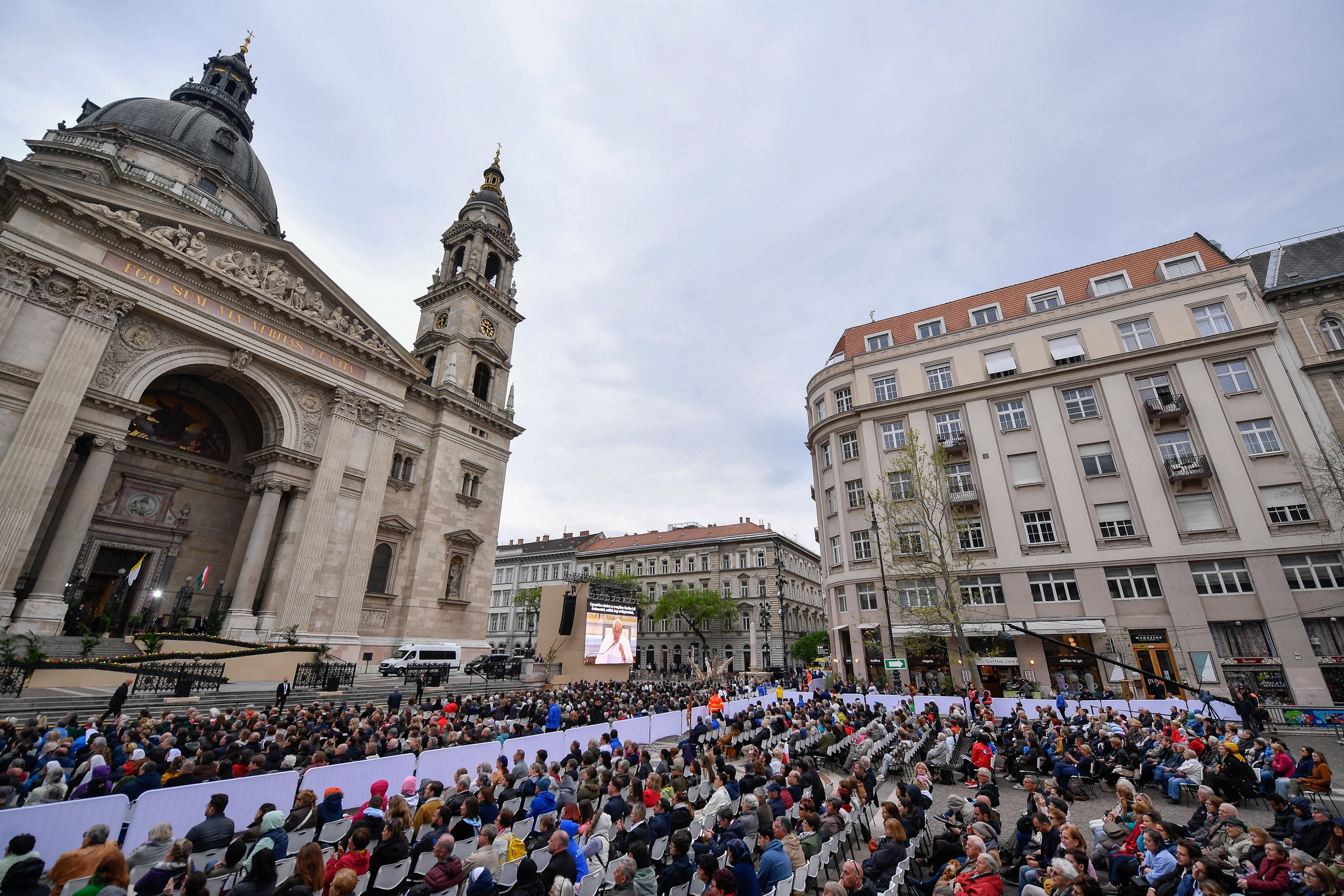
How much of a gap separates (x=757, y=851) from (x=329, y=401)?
2779cm

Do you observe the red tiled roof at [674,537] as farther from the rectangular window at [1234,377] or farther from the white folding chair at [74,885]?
the white folding chair at [74,885]

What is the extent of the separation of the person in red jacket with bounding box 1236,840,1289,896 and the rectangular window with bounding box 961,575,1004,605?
23.7 m

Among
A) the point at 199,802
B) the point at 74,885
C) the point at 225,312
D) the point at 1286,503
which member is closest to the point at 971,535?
the point at 1286,503

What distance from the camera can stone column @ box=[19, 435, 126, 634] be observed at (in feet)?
58.7

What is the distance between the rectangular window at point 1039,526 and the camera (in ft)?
90.7

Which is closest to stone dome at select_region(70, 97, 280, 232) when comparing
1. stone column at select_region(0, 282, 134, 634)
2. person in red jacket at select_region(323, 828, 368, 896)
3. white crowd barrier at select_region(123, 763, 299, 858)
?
→ stone column at select_region(0, 282, 134, 634)

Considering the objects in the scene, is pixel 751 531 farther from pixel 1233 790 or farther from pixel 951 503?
pixel 1233 790

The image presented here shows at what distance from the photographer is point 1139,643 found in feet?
80.8

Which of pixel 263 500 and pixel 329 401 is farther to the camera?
pixel 329 401

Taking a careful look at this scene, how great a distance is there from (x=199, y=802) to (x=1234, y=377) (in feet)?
128

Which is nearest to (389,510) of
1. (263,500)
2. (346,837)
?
(263,500)

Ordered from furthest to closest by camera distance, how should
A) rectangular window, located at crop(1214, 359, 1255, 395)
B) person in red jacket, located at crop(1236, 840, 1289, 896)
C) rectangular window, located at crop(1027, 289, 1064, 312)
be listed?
rectangular window, located at crop(1027, 289, 1064, 312) < rectangular window, located at crop(1214, 359, 1255, 395) < person in red jacket, located at crop(1236, 840, 1289, 896)

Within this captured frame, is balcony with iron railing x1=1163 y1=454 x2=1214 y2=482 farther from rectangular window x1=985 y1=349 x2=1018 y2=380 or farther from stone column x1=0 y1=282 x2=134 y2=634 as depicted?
stone column x1=0 y1=282 x2=134 y2=634

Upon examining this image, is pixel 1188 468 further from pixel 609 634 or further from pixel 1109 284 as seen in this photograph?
pixel 609 634
